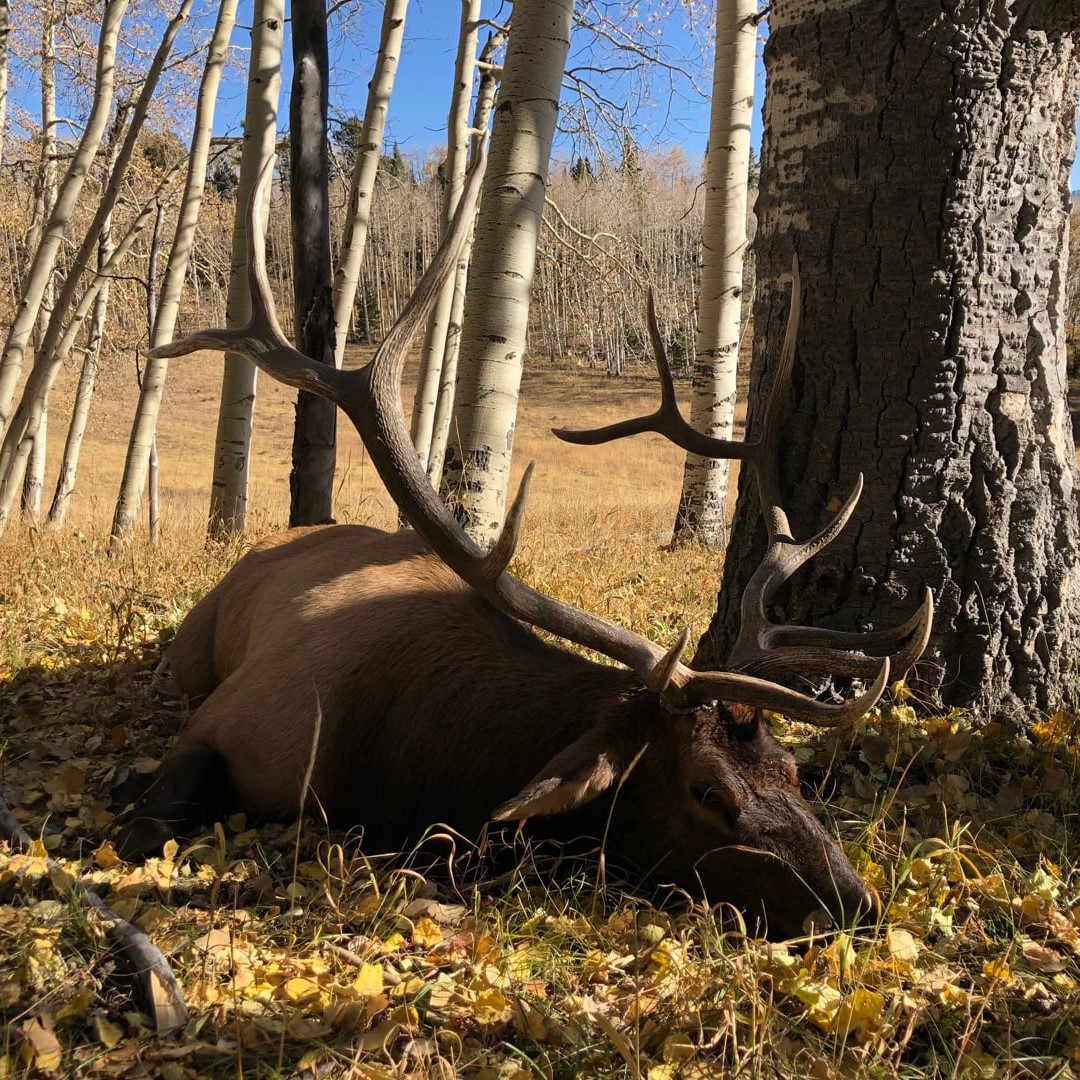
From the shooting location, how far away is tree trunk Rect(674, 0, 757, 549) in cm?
833

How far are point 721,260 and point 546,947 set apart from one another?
7.17m

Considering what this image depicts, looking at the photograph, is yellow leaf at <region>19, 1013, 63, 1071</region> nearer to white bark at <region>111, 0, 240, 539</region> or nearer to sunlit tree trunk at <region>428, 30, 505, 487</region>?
white bark at <region>111, 0, 240, 539</region>

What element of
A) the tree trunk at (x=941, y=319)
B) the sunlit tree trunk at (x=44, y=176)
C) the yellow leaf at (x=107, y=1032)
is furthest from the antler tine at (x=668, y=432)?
the sunlit tree trunk at (x=44, y=176)

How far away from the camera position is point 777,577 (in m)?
3.19

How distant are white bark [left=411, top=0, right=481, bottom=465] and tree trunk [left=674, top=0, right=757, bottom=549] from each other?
304 cm

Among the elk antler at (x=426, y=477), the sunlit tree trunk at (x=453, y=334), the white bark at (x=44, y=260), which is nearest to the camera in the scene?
the elk antler at (x=426, y=477)

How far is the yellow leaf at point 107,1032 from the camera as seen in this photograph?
1888 millimetres

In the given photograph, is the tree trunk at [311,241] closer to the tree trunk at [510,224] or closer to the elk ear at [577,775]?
the tree trunk at [510,224]

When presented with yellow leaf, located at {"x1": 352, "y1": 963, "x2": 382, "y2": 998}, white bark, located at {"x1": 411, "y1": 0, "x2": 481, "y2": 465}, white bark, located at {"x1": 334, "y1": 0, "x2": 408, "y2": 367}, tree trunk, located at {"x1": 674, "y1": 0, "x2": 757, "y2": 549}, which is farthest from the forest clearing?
white bark, located at {"x1": 411, "y1": 0, "x2": 481, "y2": 465}

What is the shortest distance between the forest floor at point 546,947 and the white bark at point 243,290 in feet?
12.6

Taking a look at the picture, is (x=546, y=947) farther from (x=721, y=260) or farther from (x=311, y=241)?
(x=721, y=260)

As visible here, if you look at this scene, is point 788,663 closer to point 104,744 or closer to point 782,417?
point 782,417

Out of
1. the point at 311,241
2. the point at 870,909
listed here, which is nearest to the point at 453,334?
the point at 311,241

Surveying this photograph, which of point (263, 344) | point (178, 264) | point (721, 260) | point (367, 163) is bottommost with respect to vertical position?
point (263, 344)
